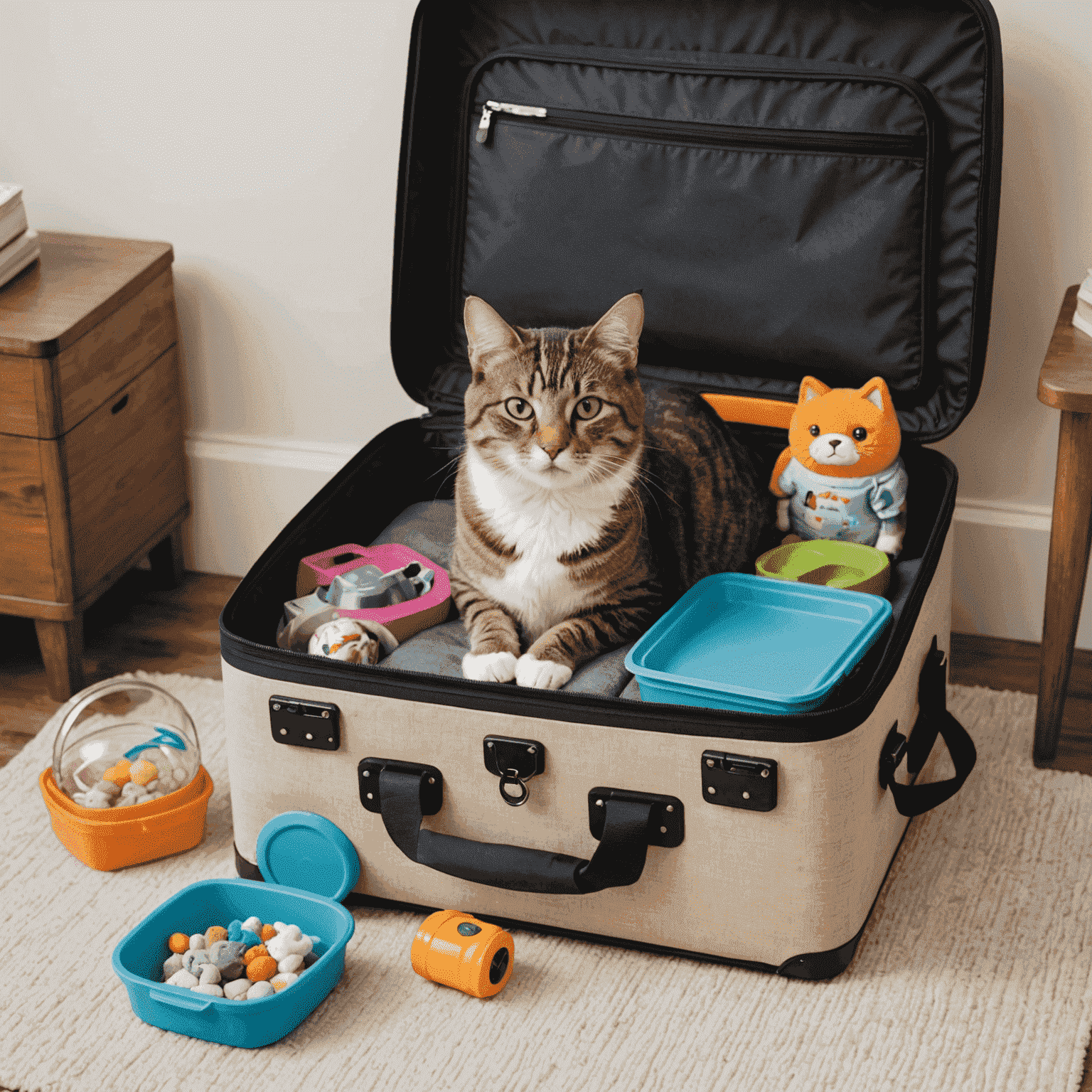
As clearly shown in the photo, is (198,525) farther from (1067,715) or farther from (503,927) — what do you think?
(1067,715)

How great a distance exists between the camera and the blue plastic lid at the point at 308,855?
52.3 inches

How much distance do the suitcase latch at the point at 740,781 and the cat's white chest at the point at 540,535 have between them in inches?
12.2

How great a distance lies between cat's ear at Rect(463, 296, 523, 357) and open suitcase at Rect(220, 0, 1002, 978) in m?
0.35

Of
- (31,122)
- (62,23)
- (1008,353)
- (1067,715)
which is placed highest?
(62,23)

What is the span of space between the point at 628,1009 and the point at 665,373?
0.86 meters

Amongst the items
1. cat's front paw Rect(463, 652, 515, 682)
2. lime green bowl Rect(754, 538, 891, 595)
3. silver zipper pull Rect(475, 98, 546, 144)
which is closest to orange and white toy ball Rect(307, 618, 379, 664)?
cat's front paw Rect(463, 652, 515, 682)

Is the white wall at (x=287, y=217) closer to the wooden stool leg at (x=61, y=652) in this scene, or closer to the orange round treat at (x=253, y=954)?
the wooden stool leg at (x=61, y=652)

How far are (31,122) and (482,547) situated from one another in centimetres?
115

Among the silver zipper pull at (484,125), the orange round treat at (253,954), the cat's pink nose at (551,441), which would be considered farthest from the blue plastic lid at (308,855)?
the silver zipper pull at (484,125)

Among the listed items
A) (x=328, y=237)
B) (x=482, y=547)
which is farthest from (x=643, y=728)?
(x=328, y=237)

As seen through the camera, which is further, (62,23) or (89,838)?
(62,23)

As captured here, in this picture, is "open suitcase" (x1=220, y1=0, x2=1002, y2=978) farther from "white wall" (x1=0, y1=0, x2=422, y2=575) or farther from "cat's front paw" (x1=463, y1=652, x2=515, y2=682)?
"white wall" (x1=0, y1=0, x2=422, y2=575)

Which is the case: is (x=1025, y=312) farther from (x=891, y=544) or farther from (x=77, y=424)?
(x=77, y=424)

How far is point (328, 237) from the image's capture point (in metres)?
1.96
